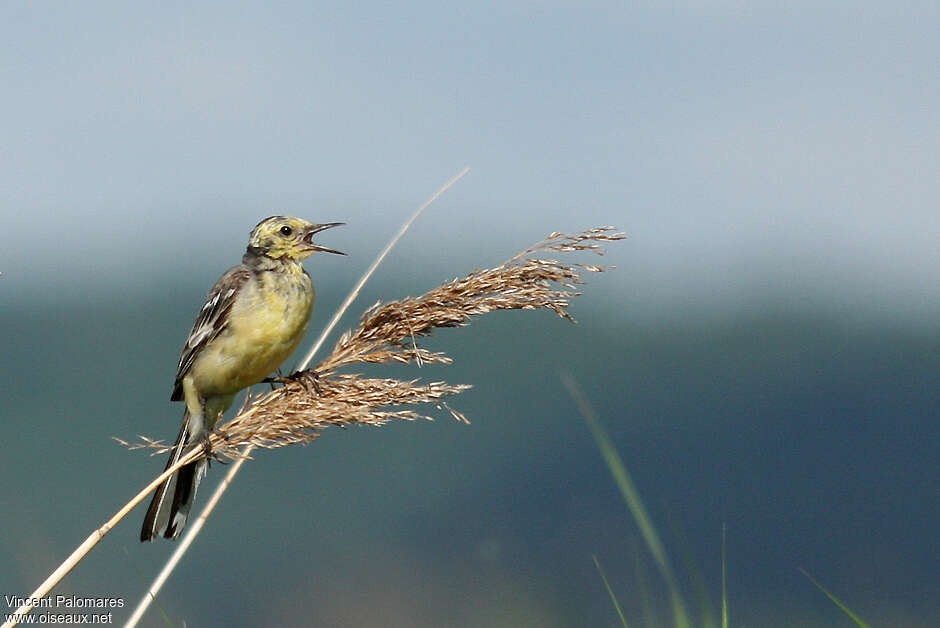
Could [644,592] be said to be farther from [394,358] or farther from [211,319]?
[211,319]

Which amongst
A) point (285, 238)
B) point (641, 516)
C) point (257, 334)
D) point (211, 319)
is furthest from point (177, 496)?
point (641, 516)

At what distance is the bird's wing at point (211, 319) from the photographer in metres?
5.94

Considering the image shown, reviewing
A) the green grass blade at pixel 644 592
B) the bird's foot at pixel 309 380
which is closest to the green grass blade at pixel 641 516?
the green grass blade at pixel 644 592

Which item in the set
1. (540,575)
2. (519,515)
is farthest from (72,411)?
(540,575)

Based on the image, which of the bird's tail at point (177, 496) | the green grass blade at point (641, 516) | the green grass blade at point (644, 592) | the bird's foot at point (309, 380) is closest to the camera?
the green grass blade at point (641, 516)

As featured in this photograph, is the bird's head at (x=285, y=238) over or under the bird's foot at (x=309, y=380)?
over

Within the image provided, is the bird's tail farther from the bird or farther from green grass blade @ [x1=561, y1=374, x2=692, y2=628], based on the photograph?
green grass blade @ [x1=561, y1=374, x2=692, y2=628]

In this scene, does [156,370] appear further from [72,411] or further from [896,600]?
[896,600]

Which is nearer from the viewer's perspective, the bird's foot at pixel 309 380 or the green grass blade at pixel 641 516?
the green grass blade at pixel 641 516

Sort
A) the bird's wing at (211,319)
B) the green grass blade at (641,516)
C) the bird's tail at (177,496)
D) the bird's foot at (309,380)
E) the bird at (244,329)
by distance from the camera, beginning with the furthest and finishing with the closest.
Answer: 1. the bird's wing at (211,319)
2. the bird at (244,329)
3. the bird's tail at (177,496)
4. the bird's foot at (309,380)
5. the green grass blade at (641,516)

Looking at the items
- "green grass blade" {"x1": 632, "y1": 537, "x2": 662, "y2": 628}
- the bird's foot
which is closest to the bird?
the bird's foot

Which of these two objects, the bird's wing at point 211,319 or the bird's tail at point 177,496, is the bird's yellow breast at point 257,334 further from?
the bird's tail at point 177,496

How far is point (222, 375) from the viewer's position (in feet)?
19.2

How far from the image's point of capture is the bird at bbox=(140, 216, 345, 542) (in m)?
5.73
